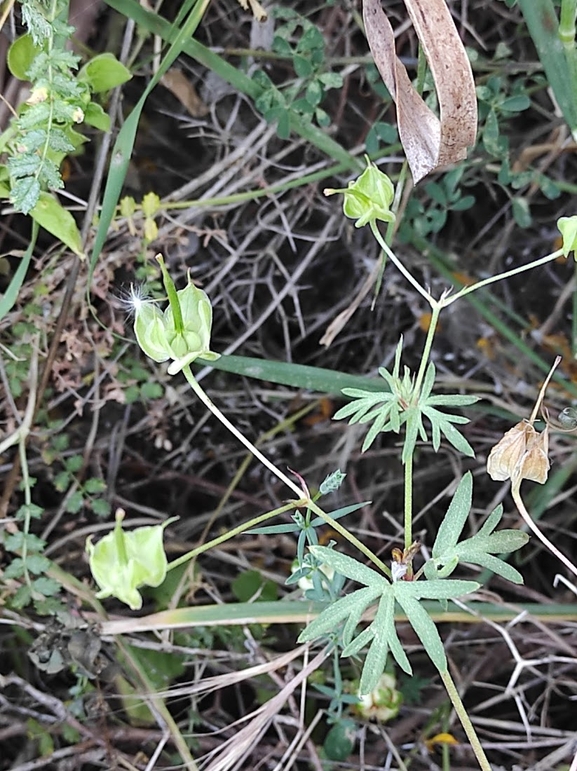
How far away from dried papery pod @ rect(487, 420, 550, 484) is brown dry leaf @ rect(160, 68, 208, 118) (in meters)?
0.76

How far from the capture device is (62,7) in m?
0.86

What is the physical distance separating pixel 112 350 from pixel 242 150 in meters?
0.35

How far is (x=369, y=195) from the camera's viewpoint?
0.71m

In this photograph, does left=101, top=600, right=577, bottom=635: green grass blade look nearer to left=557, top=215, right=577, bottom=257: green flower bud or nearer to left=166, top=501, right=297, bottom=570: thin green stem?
left=166, top=501, right=297, bottom=570: thin green stem

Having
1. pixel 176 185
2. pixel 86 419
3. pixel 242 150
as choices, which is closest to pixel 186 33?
pixel 242 150

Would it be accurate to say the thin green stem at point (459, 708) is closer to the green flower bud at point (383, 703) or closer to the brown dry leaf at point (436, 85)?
the green flower bud at point (383, 703)

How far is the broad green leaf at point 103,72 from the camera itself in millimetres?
920

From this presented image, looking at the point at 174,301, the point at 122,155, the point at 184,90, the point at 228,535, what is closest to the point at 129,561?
the point at 228,535

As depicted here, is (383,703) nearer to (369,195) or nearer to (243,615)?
(243,615)

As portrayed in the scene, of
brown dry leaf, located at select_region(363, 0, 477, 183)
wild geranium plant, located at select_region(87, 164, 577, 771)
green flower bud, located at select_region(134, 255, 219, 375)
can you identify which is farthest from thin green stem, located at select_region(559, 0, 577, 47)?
green flower bud, located at select_region(134, 255, 219, 375)

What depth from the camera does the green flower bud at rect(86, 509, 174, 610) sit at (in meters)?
0.59

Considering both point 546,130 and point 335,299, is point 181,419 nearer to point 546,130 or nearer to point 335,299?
point 335,299

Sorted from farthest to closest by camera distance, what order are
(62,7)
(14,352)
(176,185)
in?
(176,185) < (14,352) < (62,7)

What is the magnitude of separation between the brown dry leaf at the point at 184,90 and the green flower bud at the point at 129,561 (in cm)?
81
